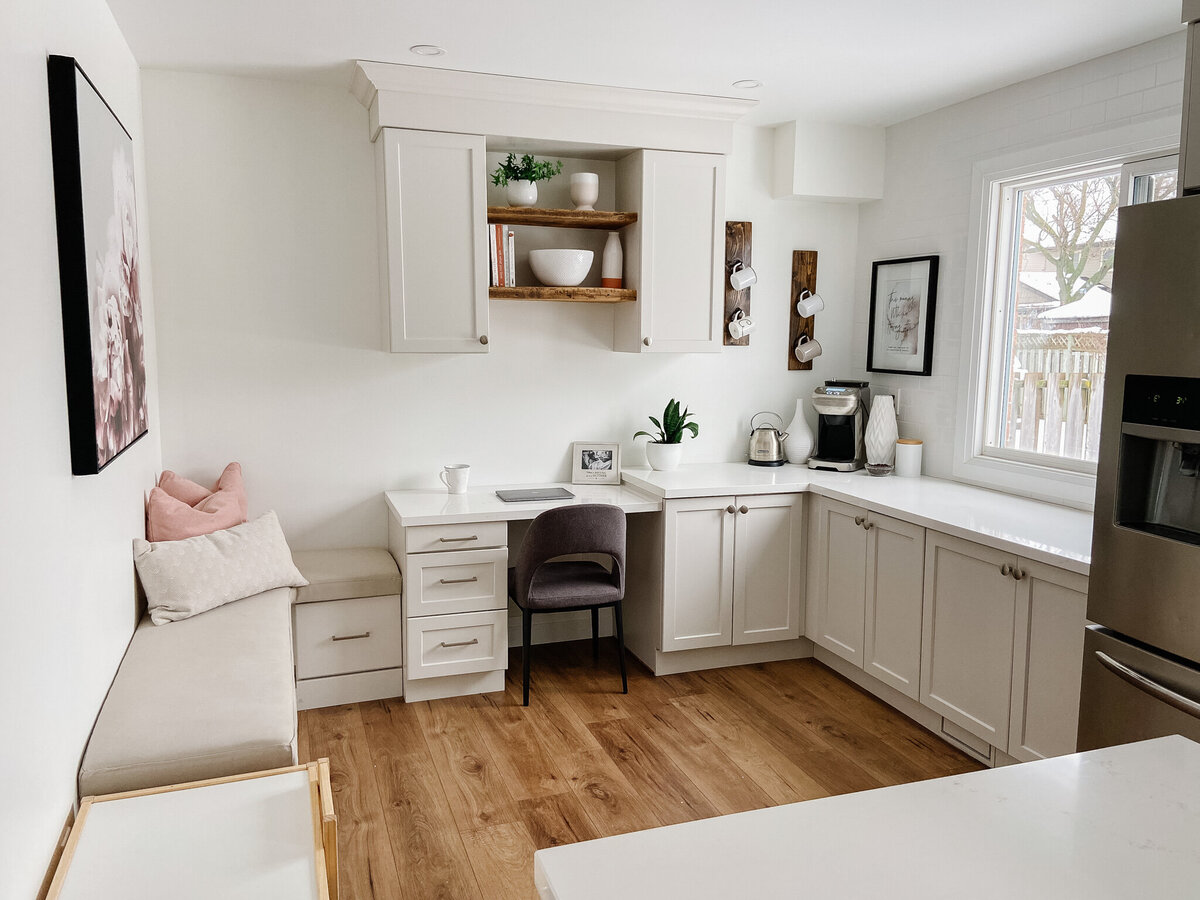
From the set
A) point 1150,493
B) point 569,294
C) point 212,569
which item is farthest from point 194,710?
point 1150,493

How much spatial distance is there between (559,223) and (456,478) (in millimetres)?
1191

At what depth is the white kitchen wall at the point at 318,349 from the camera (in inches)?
138

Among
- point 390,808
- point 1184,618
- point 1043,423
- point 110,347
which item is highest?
point 110,347

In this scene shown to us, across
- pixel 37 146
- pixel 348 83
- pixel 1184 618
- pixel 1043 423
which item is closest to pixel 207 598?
pixel 37 146

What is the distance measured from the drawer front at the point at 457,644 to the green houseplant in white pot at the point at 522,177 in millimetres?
1727

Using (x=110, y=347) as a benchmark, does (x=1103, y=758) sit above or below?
below

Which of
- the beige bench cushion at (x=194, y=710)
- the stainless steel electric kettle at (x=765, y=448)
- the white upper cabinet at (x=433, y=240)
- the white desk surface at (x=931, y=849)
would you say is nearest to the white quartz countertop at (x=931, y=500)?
the stainless steel electric kettle at (x=765, y=448)

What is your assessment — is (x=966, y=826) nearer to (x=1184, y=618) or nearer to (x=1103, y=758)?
(x=1103, y=758)

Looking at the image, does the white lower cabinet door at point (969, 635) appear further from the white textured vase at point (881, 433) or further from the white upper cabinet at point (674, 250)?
the white upper cabinet at point (674, 250)

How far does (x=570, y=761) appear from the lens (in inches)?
120

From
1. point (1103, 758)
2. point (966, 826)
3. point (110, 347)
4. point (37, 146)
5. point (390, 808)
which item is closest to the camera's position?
point (966, 826)

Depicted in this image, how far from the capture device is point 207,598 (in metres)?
2.88

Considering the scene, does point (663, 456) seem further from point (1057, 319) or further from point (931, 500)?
point (1057, 319)

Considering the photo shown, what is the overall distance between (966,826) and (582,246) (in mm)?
3360
